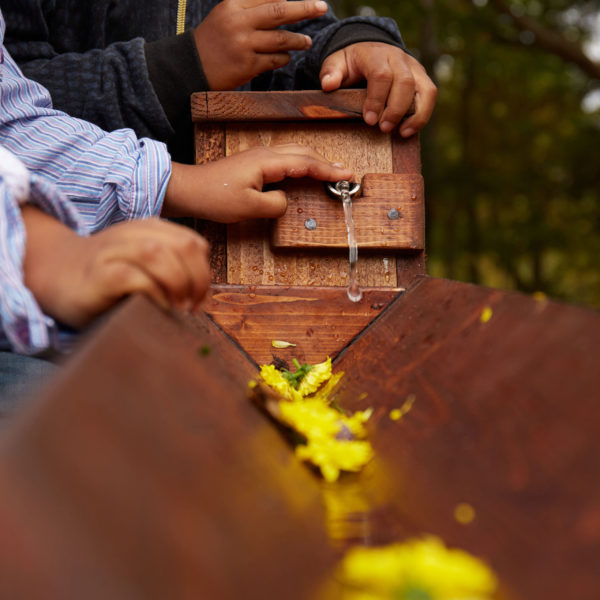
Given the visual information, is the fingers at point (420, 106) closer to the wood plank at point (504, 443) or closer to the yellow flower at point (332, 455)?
the wood plank at point (504, 443)

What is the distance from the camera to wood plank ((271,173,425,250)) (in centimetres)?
181

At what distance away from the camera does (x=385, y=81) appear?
1828 millimetres

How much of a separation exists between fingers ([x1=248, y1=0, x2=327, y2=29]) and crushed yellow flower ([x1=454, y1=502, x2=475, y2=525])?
1.52 meters

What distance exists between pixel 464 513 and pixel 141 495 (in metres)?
0.42

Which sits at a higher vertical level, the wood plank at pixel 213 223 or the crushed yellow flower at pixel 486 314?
the crushed yellow flower at pixel 486 314

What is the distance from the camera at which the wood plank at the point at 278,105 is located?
1.86 m

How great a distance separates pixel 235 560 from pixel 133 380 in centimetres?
22

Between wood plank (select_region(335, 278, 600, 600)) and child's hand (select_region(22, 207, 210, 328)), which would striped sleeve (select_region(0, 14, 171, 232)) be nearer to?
child's hand (select_region(22, 207, 210, 328))

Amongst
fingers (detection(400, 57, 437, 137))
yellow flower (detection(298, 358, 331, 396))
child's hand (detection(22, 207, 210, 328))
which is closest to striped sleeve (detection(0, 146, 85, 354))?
child's hand (detection(22, 207, 210, 328))

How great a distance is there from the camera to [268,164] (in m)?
1.68

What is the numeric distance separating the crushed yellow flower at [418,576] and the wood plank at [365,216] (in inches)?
48.2

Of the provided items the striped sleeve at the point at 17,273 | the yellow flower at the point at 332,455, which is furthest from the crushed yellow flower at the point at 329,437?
the striped sleeve at the point at 17,273

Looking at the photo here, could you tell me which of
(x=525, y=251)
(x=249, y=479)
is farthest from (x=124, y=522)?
(x=525, y=251)

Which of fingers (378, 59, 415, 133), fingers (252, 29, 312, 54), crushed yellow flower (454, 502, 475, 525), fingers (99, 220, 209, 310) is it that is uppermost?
fingers (99, 220, 209, 310)
